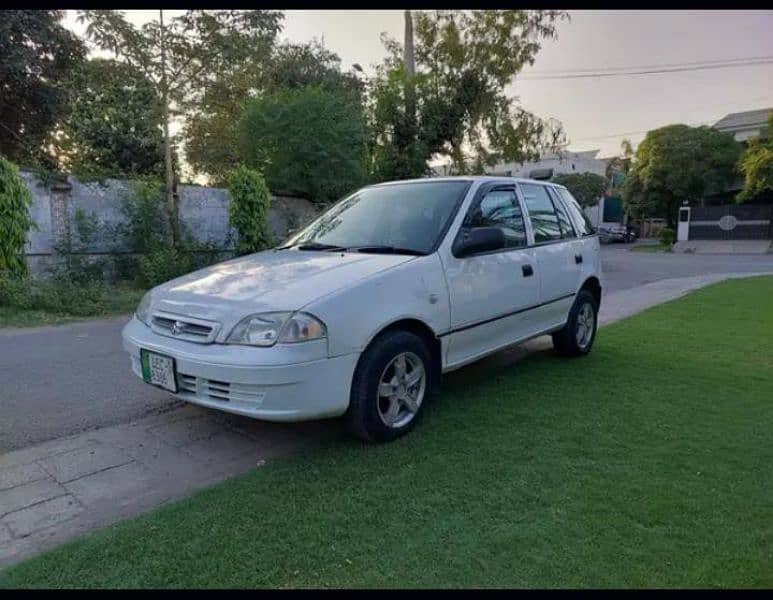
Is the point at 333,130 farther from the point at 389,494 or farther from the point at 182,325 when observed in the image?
the point at 389,494

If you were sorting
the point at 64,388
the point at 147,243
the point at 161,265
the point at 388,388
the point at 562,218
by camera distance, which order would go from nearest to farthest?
1. the point at 388,388
2. the point at 64,388
3. the point at 562,218
4. the point at 161,265
5. the point at 147,243

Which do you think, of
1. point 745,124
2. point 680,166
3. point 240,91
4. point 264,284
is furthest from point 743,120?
point 264,284

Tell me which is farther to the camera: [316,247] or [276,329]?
[316,247]

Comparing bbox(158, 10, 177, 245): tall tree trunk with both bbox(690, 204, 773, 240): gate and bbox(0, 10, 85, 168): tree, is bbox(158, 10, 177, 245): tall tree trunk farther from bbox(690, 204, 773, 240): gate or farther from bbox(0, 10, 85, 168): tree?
bbox(690, 204, 773, 240): gate

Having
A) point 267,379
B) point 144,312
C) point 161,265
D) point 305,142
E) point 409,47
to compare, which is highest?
point 409,47

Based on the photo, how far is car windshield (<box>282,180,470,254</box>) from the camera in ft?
12.6

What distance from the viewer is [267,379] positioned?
2.84m

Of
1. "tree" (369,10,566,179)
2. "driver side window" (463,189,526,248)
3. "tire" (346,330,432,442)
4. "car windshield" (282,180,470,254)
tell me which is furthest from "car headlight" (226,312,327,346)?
"tree" (369,10,566,179)

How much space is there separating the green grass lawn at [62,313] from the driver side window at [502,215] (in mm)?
6057

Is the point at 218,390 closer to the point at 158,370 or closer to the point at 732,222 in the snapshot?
the point at 158,370

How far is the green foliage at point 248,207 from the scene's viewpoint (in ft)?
33.9

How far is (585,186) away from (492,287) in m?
37.2

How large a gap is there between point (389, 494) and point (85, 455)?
2015 millimetres

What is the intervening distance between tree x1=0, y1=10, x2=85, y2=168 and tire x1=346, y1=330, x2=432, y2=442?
12901mm
